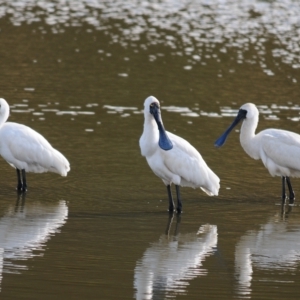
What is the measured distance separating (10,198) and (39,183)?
981 mm

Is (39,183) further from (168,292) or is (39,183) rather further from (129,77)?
(129,77)

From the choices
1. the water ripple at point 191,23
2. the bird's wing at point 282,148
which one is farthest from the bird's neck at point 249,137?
the water ripple at point 191,23

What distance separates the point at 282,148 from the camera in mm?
11766

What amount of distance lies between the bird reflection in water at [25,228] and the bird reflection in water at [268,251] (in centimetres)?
181

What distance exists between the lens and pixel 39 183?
39.9 ft

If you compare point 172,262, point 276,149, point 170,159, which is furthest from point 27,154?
point 172,262

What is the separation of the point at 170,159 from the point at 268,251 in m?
1.96

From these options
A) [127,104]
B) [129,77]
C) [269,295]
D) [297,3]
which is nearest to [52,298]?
[269,295]

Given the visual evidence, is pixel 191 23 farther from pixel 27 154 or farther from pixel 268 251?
pixel 268 251

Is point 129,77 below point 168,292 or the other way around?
below

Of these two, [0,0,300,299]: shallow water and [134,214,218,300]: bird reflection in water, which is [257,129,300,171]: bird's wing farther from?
[134,214,218,300]: bird reflection in water

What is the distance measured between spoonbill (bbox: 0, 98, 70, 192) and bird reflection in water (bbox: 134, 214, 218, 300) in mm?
2101

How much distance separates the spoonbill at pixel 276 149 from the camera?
1171 cm

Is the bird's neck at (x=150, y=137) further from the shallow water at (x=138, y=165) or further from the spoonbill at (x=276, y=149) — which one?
the spoonbill at (x=276, y=149)
